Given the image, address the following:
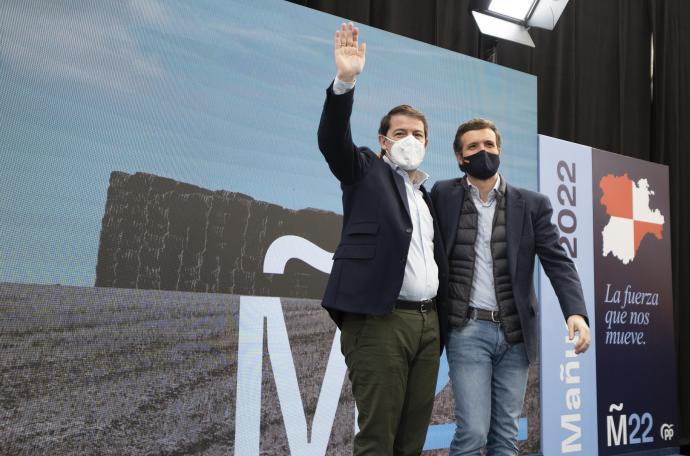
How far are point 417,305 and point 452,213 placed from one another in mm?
285

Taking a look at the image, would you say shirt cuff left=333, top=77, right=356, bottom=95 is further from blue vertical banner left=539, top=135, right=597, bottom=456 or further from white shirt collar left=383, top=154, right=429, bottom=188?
blue vertical banner left=539, top=135, right=597, bottom=456

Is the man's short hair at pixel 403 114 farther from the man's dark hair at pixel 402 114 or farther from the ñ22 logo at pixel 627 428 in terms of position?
the ñ22 logo at pixel 627 428

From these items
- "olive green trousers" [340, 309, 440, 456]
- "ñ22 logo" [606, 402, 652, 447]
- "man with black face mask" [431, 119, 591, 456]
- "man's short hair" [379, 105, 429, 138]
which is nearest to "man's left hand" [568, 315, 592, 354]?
"man with black face mask" [431, 119, 591, 456]

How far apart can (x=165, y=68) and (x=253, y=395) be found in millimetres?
1221

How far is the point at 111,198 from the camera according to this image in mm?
2088

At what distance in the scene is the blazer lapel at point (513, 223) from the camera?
1.58m

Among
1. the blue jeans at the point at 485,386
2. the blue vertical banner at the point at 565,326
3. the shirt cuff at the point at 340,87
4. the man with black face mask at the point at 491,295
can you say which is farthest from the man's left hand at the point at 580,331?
the blue vertical banner at the point at 565,326

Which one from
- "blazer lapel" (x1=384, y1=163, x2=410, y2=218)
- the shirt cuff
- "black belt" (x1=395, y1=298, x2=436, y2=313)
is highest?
the shirt cuff

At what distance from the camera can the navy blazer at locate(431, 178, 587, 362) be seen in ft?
5.15

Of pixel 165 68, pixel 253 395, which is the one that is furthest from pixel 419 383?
pixel 165 68

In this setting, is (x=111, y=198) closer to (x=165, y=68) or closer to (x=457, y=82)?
(x=165, y=68)

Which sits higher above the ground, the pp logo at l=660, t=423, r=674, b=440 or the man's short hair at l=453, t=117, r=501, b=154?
the man's short hair at l=453, t=117, r=501, b=154

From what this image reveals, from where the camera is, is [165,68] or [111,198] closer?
[111,198]

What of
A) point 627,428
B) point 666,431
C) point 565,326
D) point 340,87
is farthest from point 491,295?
point 666,431
